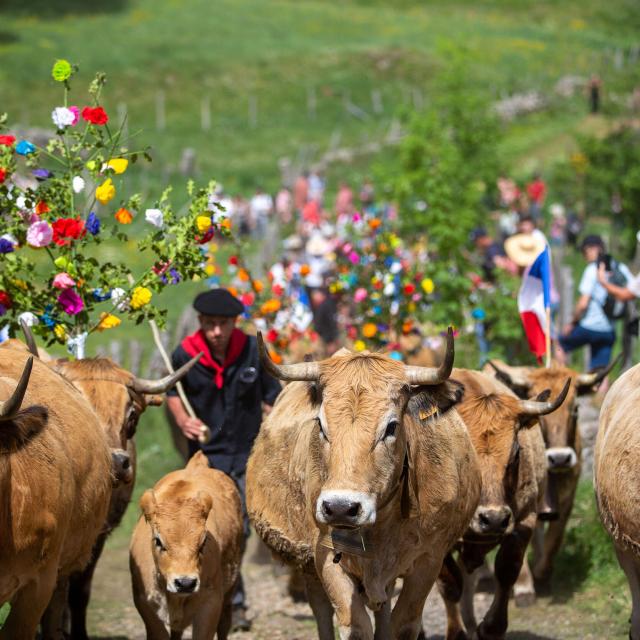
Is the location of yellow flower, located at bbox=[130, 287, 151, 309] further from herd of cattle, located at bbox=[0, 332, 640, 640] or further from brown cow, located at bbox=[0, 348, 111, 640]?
brown cow, located at bbox=[0, 348, 111, 640]

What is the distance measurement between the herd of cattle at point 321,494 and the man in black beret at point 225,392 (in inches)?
24.6

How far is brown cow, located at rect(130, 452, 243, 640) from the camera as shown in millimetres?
8125

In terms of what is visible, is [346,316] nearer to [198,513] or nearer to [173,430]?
[173,430]

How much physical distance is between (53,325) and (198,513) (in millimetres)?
1928

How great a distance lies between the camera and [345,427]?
21.5 feet

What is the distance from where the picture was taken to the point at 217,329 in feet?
32.8

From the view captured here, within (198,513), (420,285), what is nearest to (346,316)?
(420,285)

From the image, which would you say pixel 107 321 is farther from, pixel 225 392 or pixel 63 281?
pixel 225 392

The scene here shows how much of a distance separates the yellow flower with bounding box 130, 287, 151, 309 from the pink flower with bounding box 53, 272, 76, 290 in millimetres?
436

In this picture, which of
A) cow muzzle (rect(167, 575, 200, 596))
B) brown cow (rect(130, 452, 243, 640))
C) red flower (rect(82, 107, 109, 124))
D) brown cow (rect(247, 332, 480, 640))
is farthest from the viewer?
red flower (rect(82, 107, 109, 124))

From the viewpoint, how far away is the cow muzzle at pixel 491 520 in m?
8.44

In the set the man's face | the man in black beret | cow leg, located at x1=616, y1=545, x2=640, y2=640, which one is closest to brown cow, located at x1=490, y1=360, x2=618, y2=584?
the man in black beret

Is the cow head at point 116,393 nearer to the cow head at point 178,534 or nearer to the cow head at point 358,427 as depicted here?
the cow head at point 178,534

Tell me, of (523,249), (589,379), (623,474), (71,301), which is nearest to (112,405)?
(71,301)
